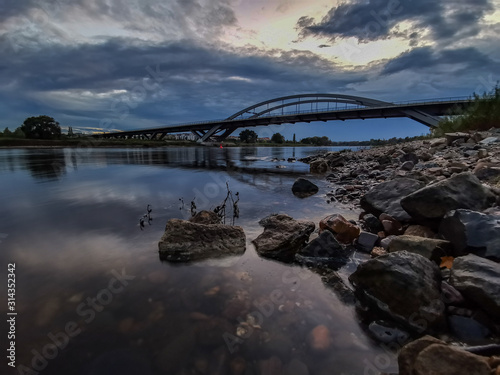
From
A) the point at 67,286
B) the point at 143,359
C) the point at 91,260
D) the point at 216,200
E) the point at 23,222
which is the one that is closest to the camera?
the point at 143,359

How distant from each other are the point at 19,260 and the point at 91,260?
151 centimetres

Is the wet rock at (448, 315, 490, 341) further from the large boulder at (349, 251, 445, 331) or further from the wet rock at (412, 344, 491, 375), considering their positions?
the wet rock at (412, 344, 491, 375)

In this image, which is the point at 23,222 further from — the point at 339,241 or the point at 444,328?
the point at 444,328

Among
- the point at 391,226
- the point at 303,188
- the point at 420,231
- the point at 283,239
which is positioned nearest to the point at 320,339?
the point at 283,239

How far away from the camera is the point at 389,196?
6.50m

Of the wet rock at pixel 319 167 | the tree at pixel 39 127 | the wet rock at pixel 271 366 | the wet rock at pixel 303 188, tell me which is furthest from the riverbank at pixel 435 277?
the tree at pixel 39 127

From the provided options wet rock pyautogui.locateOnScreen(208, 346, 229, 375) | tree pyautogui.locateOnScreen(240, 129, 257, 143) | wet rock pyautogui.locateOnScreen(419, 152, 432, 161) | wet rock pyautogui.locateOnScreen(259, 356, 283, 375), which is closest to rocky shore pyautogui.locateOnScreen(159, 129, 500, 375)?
wet rock pyautogui.locateOnScreen(259, 356, 283, 375)

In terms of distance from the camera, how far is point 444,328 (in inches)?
116

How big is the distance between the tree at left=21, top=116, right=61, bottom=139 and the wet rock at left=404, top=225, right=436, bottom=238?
10891 centimetres

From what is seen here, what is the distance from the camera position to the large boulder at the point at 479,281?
2756 millimetres

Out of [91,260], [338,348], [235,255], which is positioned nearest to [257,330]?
[338,348]

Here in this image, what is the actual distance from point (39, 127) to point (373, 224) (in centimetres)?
10891

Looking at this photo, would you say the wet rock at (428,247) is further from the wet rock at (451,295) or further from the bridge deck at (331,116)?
the bridge deck at (331,116)

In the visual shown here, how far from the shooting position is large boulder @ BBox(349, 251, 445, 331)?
3.01 meters
